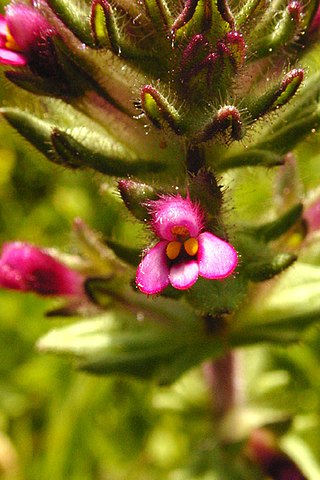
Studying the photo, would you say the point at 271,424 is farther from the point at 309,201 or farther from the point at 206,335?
the point at 309,201

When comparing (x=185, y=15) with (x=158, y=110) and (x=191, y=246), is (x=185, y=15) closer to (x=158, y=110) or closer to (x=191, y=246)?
(x=158, y=110)

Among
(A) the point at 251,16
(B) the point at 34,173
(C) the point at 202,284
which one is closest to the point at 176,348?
(C) the point at 202,284

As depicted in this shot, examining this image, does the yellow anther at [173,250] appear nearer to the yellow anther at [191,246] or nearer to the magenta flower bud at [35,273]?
the yellow anther at [191,246]

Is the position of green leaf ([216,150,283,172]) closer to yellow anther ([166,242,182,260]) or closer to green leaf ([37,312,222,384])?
yellow anther ([166,242,182,260])

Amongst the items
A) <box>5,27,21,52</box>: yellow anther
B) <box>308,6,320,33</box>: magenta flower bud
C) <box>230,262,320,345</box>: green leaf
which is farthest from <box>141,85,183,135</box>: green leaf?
<box>230,262,320,345</box>: green leaf

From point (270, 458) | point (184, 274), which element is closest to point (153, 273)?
point (184, 274)

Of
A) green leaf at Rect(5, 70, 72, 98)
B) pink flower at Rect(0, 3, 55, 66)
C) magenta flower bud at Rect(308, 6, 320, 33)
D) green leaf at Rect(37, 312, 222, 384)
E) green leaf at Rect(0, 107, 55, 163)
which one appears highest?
magenta flower bud at Rect(308, 6, 320, 33)

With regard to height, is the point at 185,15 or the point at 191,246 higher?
the point at 185,15
